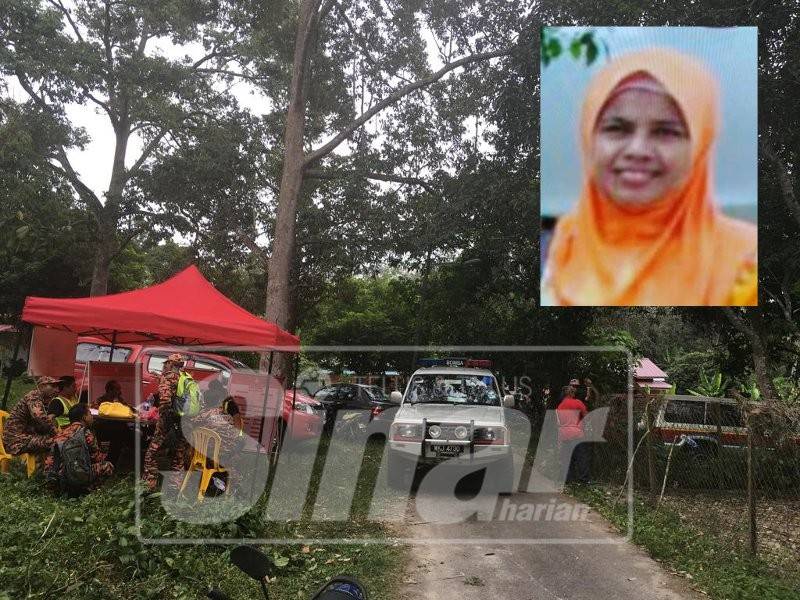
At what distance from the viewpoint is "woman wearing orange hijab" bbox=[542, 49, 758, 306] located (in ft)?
26.4

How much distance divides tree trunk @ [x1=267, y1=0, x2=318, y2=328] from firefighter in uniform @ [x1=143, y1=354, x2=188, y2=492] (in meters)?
7.17

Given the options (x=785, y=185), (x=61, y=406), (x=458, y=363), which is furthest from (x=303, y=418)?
(x=785, y=185)

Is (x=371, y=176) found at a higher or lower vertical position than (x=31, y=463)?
higher

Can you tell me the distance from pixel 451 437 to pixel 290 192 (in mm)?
8155

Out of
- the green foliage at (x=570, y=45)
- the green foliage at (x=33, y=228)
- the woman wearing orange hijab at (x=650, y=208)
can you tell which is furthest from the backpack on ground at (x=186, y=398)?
the green foliage at (x=33, y=228)

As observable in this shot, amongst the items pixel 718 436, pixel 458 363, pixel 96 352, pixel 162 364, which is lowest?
pixel 718 436

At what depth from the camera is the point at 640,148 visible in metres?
8.23

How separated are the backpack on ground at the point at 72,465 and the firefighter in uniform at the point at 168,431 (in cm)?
60

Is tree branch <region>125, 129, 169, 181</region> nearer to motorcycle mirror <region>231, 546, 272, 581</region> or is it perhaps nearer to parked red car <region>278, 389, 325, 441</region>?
parked red car <region>278, 389, 325, 441</region>

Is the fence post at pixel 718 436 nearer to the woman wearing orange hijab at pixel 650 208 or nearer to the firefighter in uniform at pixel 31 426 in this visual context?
the woman wearing orange hijab at pixel 650 208

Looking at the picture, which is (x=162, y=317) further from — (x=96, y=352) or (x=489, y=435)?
(x=96, y=352)

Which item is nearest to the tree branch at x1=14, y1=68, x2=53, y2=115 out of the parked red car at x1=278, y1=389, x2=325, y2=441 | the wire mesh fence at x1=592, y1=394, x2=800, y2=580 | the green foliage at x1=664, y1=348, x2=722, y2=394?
the parked red car at x1=278, y1=389, x2=325, y2=441

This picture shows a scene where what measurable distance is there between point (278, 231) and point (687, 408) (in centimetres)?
911

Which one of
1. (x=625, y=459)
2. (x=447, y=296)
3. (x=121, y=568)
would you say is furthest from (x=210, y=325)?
(x=447, y=296)
